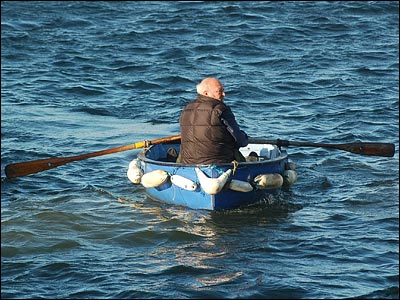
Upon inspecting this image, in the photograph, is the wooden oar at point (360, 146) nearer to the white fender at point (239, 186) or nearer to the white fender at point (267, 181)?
the white fender at point (267, 181)

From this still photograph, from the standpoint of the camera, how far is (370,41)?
2138cm

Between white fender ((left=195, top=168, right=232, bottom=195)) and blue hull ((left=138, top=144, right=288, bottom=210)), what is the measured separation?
0.05 metres

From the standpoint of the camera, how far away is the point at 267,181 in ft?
37.6

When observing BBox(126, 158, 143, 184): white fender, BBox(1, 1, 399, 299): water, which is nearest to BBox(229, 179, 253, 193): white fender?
Result: BBox(1, 1, 399, 299): water

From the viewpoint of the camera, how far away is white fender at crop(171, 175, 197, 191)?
1125 cm

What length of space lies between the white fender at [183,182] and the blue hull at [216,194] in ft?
0.11

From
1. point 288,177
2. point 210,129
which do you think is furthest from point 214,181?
point 288,177

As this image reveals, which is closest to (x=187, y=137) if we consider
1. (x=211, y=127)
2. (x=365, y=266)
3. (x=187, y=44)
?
(x=211, y=127)

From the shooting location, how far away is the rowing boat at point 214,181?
1112cm

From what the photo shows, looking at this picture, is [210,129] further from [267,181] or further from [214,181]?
[267,181]

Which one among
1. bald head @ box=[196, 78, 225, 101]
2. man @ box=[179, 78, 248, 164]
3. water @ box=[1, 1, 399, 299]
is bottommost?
water @ box=[1, 1, 399, 299]

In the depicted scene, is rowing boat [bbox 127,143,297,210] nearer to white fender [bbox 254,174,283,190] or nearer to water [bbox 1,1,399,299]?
white fender [bbox 254,174,283,190]

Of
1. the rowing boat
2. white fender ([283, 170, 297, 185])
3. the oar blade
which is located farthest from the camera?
white fender ([283, 170, 297, 185])

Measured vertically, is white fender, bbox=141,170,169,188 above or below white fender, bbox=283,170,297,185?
above
